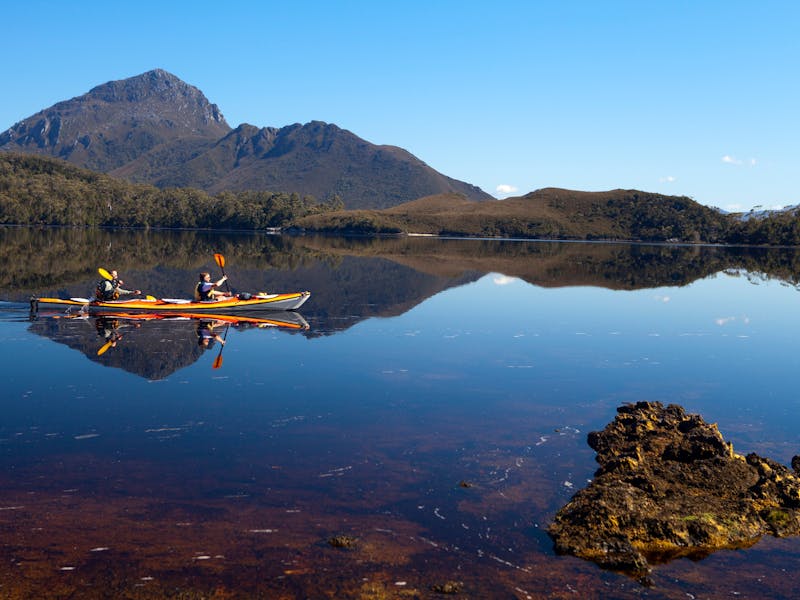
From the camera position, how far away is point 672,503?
14.0 metres

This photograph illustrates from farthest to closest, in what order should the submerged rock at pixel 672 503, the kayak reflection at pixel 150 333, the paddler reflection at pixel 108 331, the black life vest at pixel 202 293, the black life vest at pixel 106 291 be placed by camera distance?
the black life vest at pixel 202 293, the black life vest at pixel 106 291, the paddler reflection at pixel 108 331, the kayak reflection at pixel 150 333, the submerged rock at pixel 672 503

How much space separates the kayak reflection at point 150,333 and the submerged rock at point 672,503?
16.2m

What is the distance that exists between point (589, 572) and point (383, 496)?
4.58 m

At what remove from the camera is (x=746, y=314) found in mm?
46281

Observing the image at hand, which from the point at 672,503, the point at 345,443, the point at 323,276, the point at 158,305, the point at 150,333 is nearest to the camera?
the point at 672,503

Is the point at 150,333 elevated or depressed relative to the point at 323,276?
depressed

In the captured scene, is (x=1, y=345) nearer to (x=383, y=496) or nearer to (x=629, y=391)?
(x=383, y=496)

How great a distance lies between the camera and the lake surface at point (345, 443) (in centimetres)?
1141

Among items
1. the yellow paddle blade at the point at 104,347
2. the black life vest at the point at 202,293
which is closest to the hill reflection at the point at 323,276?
the black life vest at the point at 202,293

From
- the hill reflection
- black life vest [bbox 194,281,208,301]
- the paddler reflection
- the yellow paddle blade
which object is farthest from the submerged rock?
black life vest [bbox 194,281,208,301]

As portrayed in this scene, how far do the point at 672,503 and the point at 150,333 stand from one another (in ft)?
84.2

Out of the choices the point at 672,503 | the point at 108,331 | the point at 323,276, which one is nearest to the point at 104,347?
the point at 108,331

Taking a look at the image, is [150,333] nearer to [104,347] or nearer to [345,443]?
[104,347]

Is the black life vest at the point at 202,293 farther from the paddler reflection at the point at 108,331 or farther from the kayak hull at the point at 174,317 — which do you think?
the paddler reflection at the point at 108,331
